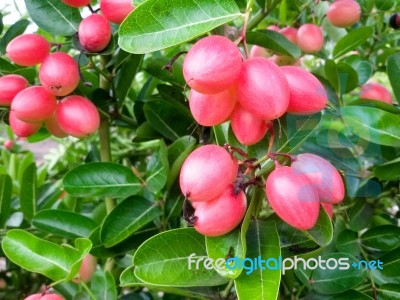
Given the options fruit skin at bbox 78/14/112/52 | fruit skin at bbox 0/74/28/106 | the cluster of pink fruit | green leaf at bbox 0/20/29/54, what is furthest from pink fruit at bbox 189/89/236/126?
green leaf at bbox 0/20/29/54

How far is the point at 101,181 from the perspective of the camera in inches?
34.4

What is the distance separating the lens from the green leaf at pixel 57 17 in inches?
33.9

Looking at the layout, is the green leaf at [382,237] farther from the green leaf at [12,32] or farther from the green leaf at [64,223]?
the green leaf at [12,32]

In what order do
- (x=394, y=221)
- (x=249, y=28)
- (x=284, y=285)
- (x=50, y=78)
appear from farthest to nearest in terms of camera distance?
(x=394, y=221) → (x=249, y=28) → (x=284, y=285) → (x=50, y=78)

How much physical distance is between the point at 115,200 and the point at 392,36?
0.74 metres

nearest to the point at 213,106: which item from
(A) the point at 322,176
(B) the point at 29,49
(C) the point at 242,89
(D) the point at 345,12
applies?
(C) the point at 242,89

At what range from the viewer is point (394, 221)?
1.11 metres

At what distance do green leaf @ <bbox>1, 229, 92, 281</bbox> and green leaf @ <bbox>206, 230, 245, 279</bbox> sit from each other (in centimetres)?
24

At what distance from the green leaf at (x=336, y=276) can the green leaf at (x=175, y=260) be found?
0.21 metres

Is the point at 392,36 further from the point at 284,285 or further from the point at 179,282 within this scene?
the point at 179,282

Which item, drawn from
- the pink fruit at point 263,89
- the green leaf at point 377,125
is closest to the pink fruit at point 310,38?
the green leaf at point 377,125

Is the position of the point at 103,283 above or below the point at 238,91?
below

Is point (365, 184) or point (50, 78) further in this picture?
point (365, 184)

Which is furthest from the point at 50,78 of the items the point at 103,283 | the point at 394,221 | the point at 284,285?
the point at 394,221
